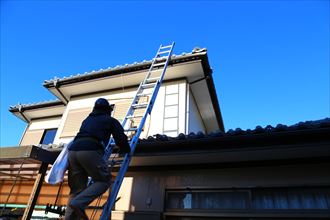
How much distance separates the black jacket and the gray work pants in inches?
3.4

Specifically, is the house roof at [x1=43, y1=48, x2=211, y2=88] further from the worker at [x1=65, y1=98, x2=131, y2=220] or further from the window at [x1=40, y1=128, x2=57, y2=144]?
the worker at [x1=65, y1=98, x2=131, y2=220]

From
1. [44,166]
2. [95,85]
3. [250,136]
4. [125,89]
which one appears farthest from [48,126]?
[250,136]

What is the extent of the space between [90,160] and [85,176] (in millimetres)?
355

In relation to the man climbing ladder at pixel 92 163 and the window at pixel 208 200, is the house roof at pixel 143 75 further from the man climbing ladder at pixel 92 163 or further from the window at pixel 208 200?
the man climbing ladder at pixel 92 163

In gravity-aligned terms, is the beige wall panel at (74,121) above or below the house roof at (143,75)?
below

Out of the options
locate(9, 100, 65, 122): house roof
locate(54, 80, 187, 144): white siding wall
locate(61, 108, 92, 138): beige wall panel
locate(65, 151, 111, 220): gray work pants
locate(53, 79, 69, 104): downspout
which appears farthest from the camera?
locate(9, 100, 65, 122): house roof

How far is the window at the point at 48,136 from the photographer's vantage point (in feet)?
31.5

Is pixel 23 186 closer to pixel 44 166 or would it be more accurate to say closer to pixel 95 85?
pixel 44 166

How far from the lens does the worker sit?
109 inches

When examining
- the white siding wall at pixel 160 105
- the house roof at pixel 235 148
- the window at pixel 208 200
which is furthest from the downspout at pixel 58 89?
the window at pixel 208 200

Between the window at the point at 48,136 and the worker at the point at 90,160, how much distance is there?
279 inches

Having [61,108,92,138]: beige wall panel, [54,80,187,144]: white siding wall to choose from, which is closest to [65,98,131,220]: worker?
[54,80,187,144]: white siding wall

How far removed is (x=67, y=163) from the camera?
10.6 feet

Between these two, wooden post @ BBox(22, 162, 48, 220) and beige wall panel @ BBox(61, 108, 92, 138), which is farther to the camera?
beige wall panel @ BBox(61, 108, 92, 138)
